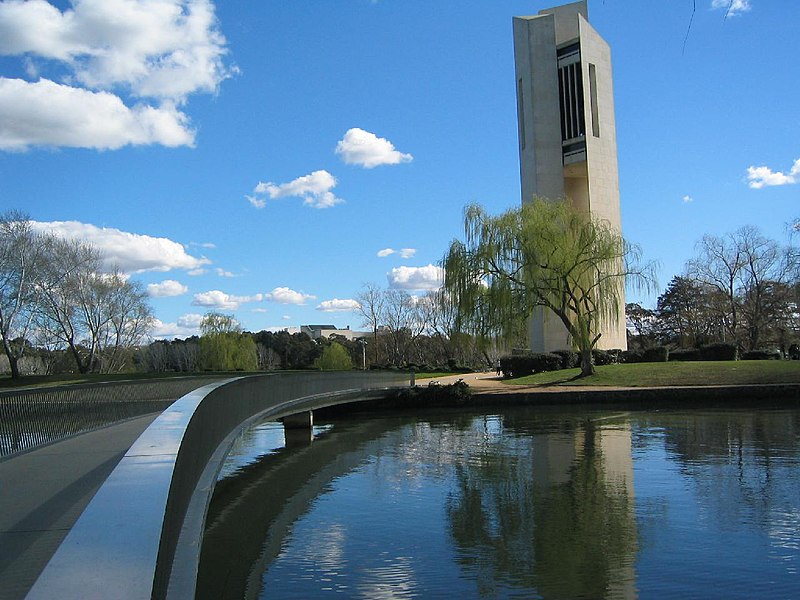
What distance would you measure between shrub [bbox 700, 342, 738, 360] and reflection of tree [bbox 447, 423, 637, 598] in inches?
1113

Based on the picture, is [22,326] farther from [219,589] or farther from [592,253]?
[219,589]

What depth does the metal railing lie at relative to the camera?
11047 millimetres

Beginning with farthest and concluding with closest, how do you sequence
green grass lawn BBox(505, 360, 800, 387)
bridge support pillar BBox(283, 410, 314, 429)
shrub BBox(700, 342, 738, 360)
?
shrub BBox(700, 342, 738, 360)
green grass lawn BBox(505, 360, 800, 387)
bridge support pillar BBox(283, 410, 314, 429)

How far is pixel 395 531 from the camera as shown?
34.7 ft

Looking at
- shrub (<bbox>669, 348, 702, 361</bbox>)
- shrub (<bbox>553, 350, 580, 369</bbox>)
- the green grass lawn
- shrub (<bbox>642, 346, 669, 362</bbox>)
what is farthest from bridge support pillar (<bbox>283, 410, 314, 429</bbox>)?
shrub (<bbox>669, 348, 702, 361</bbox>)

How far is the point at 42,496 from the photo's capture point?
7445 mm

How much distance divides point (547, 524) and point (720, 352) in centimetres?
3574

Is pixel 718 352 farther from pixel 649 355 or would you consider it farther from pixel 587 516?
pixel 587 516

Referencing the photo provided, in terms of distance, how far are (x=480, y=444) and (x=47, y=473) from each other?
12.9 metres

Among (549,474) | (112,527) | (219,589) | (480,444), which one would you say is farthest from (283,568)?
(480,444)

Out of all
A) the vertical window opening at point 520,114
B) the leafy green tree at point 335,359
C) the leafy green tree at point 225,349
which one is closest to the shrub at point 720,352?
the vertical window opening at point 520,114

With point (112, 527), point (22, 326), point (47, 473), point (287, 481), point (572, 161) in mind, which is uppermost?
point (572, 161)

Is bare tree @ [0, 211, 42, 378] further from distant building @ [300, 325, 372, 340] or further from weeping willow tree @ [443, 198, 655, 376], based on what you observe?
distant building @ [300, 325, 372, 340]

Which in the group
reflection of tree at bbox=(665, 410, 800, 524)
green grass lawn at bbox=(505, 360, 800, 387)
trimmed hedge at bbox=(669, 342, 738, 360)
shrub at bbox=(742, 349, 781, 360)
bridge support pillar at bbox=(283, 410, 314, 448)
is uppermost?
trimmed hedge at bbox=(669, 342, 738, 360)
